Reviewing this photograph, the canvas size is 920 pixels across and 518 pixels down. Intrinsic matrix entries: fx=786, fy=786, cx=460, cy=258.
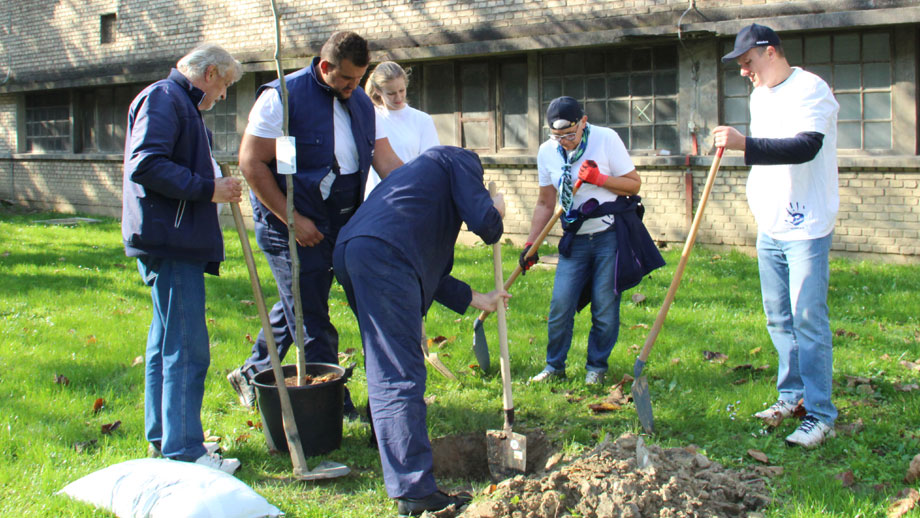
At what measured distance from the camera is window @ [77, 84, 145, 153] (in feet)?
53.3

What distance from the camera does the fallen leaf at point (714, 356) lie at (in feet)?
18.4

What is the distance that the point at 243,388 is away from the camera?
191 inches

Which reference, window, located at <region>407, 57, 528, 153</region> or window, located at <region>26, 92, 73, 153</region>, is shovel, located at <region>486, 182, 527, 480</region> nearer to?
window, located at <region>407, 57, 528, 153</region>

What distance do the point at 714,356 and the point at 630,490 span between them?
2.72 meters

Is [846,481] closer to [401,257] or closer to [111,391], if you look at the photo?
[401,257]

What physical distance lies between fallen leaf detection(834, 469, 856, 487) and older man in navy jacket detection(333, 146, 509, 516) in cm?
176

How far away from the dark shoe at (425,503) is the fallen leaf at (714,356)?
9.64 ft

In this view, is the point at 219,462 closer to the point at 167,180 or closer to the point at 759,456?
the point at 167,180

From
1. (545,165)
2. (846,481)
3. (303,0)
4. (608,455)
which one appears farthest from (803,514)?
(303,0)

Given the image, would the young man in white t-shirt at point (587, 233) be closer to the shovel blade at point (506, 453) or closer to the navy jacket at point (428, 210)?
the shovel blade at point (506, 453)

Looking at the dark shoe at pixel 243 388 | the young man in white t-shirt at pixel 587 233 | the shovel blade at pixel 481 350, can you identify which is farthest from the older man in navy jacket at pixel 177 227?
the young man in white t-shirt at pixel 587 233

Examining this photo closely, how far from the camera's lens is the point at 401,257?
3324 mm

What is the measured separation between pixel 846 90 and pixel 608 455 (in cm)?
761

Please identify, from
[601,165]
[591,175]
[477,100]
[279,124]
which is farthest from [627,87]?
[279,124]
